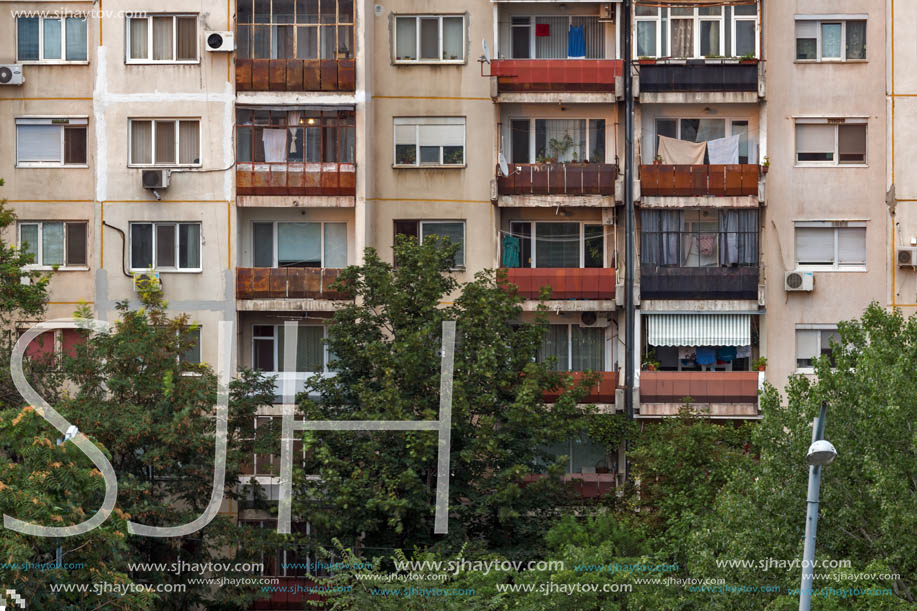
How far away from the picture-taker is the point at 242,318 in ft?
119

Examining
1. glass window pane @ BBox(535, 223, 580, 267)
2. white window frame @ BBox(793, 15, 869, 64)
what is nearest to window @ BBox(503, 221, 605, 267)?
glass window pane @ BBox(535, 223, 580, 267)

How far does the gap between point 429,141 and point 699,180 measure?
710 centimetres

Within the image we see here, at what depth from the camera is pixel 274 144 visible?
35938 mm

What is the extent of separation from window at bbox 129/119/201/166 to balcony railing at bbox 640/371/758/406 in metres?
13.1

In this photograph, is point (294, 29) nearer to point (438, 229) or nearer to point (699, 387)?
point (438, 229)

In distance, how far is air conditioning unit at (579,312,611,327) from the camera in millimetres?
36250

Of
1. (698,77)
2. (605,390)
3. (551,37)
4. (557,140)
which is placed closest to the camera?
(605,390)

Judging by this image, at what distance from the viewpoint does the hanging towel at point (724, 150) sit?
36.0 meters

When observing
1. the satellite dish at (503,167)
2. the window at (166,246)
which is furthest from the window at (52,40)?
the satellite dish at (503,167)

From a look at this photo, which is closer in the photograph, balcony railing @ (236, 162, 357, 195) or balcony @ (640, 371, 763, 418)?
balcony @ (640, 371, 763, 418)

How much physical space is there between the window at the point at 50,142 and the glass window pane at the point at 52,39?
173 cm

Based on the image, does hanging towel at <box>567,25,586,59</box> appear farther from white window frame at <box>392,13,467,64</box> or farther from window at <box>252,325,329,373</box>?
window at <box>252,325,329,373</box>

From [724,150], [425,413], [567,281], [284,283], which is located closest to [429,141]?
[567,281]

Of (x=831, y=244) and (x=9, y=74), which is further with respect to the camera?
(x=831, y=244)
